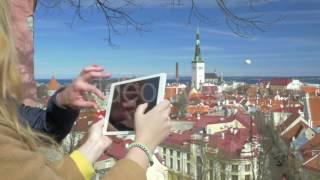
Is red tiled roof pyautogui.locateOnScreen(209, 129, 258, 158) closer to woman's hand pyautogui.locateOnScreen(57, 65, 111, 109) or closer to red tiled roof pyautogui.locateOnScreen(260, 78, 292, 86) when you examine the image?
red tiled roof pyautogui.locateOnScreen(260, 78, 292, 86)

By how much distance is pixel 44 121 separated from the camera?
3.38 feet

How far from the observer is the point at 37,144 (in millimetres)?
620

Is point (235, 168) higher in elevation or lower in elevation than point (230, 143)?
lower

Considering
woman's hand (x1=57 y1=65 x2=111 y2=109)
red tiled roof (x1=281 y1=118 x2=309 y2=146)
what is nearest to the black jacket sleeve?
woman's hand (x1=57 y1=65 x2=111 y2=109)

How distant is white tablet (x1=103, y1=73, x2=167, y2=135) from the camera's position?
2.81ft

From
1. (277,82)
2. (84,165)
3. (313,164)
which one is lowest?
(313,164)

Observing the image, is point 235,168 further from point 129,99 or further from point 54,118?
point 129,99

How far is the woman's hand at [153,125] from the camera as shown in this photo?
78cm

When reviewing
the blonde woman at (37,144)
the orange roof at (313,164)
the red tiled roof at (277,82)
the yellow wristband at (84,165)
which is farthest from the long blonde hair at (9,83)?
the red tiled roof at (277,82)

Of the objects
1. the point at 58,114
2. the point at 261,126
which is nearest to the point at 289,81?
the point at 261,126

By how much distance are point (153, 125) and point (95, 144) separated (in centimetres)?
14

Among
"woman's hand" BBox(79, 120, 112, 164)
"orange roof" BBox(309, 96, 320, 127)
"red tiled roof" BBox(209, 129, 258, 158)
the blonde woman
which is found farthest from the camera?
"orange roof" BBox(309, 96, 320, 127)

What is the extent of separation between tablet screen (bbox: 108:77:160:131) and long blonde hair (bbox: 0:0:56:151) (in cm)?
27

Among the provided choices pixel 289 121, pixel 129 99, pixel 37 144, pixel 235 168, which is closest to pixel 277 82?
pixel 289 121
